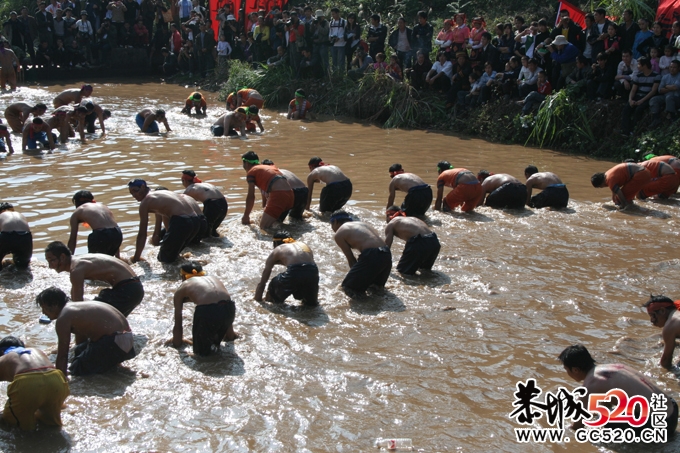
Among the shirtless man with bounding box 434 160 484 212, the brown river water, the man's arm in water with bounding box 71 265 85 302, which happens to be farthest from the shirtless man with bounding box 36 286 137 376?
the shirtless man with bounding box 434 160 484 212

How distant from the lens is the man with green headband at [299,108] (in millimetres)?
18062

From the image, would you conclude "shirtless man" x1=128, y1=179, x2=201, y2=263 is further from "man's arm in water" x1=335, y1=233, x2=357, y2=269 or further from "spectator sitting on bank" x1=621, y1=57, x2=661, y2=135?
"spectator sitting on bank" x1=621, y1=57, x2=661, y2=135

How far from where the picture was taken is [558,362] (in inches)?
237

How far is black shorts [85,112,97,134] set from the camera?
51.6 ft

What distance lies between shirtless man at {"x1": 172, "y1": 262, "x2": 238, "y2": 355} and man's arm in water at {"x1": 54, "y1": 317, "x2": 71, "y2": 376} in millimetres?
947

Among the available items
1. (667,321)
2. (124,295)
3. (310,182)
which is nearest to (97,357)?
(124,295)

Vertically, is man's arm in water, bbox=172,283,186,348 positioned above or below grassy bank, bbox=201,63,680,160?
below

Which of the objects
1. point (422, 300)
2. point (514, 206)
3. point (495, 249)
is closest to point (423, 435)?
point (422, 300)

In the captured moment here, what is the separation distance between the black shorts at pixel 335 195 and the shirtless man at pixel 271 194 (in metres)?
0.73

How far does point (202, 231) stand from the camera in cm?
917

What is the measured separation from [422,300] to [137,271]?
339 cm

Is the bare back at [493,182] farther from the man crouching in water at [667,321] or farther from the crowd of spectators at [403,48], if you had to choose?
the man crouching in water at [667,321]

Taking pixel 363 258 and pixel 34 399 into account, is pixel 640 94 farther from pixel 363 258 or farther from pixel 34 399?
pixel 34 399

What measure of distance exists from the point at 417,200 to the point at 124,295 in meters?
5.05
